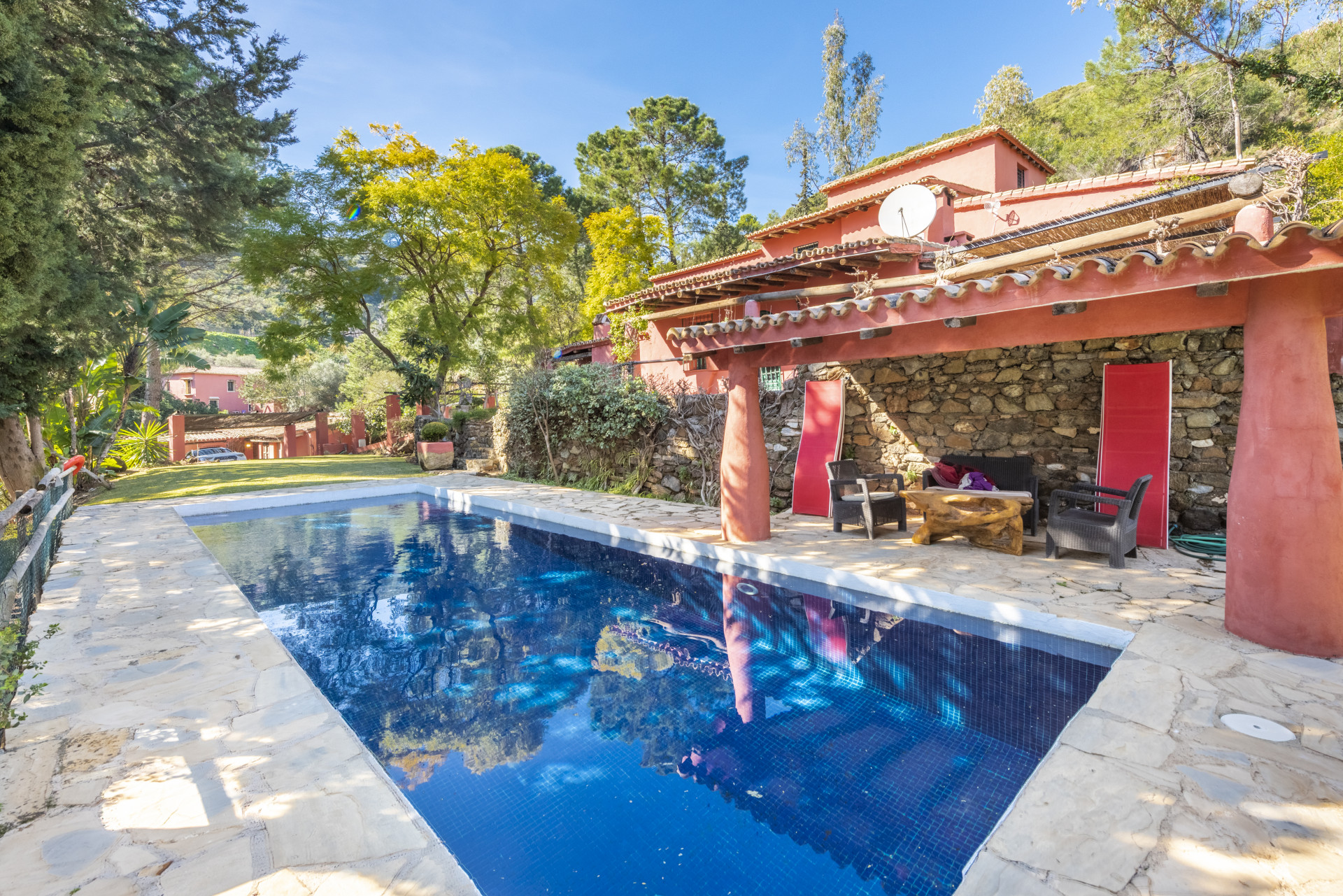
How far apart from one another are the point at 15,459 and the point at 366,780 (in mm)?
13793

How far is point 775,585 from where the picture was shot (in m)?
6.77

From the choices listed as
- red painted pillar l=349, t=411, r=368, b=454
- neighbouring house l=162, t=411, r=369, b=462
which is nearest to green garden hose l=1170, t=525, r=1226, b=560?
neighbouring house l=162, t=411, r=369, b=462

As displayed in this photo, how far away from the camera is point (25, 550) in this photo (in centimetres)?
535

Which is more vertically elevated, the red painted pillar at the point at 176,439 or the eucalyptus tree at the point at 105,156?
the eucalyptus tree at the point at 105,156

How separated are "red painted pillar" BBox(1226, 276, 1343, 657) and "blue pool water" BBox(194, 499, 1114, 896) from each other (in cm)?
123

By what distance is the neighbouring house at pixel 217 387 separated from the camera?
1721 inches

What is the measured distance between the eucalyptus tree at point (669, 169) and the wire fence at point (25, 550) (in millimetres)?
26422

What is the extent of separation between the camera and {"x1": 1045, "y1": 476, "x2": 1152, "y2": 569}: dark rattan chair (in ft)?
20.5

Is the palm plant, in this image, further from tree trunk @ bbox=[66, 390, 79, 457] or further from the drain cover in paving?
the drain cover in paving

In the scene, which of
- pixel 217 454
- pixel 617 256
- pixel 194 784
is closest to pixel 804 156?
pixel 617 256

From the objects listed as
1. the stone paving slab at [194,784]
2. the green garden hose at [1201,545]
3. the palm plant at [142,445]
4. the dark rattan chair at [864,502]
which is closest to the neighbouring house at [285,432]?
the palm plant at [142,445]

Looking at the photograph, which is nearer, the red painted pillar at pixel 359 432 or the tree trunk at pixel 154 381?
the tree trunk at pixel 154 381

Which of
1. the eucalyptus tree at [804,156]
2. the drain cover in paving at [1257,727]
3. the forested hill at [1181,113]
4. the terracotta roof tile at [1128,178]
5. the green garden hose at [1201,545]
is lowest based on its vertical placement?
the drain cover in paving at [1257,727]

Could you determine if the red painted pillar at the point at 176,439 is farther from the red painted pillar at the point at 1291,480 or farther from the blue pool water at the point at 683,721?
the red painted pillar at the point at 1291,480
